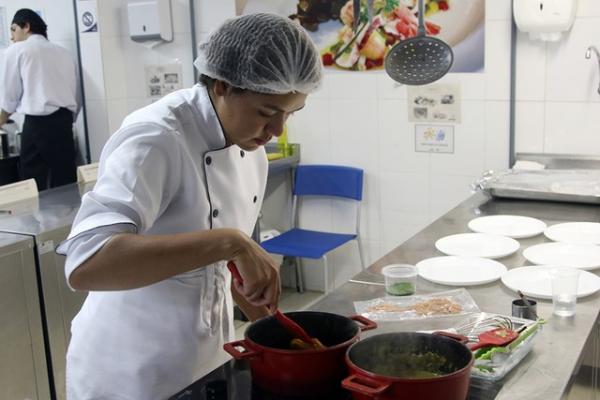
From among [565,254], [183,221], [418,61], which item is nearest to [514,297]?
[565,254]

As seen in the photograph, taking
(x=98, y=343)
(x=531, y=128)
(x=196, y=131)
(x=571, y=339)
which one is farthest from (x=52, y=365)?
(x=531, y=128)

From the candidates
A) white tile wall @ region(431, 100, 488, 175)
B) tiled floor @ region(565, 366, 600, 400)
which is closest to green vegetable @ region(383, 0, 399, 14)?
white tile wall @ region(431, 100, 488, 175)

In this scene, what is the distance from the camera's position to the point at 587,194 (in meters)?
2.27

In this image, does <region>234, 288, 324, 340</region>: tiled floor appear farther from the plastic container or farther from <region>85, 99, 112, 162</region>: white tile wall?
the plastic container

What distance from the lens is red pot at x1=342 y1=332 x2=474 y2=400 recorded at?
3.03 feet

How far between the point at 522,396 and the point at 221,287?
630 millimetres

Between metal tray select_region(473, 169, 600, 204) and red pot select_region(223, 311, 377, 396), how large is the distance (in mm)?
1399

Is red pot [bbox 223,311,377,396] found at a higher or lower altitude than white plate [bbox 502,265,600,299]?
higher

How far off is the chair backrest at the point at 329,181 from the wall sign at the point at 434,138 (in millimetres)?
314

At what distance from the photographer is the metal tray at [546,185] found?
2301mm

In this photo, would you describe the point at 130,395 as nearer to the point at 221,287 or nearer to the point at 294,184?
the point at 221,287

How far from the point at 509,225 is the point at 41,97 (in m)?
2.77

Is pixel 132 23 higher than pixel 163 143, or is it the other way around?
pixel 132 23

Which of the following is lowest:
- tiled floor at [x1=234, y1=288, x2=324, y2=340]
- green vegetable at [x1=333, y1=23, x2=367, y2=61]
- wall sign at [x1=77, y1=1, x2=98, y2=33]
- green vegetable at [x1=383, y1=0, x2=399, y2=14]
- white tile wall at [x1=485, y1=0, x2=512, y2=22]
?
tiled floor at [x1=234, y1=288, x2=324, y2=340]
